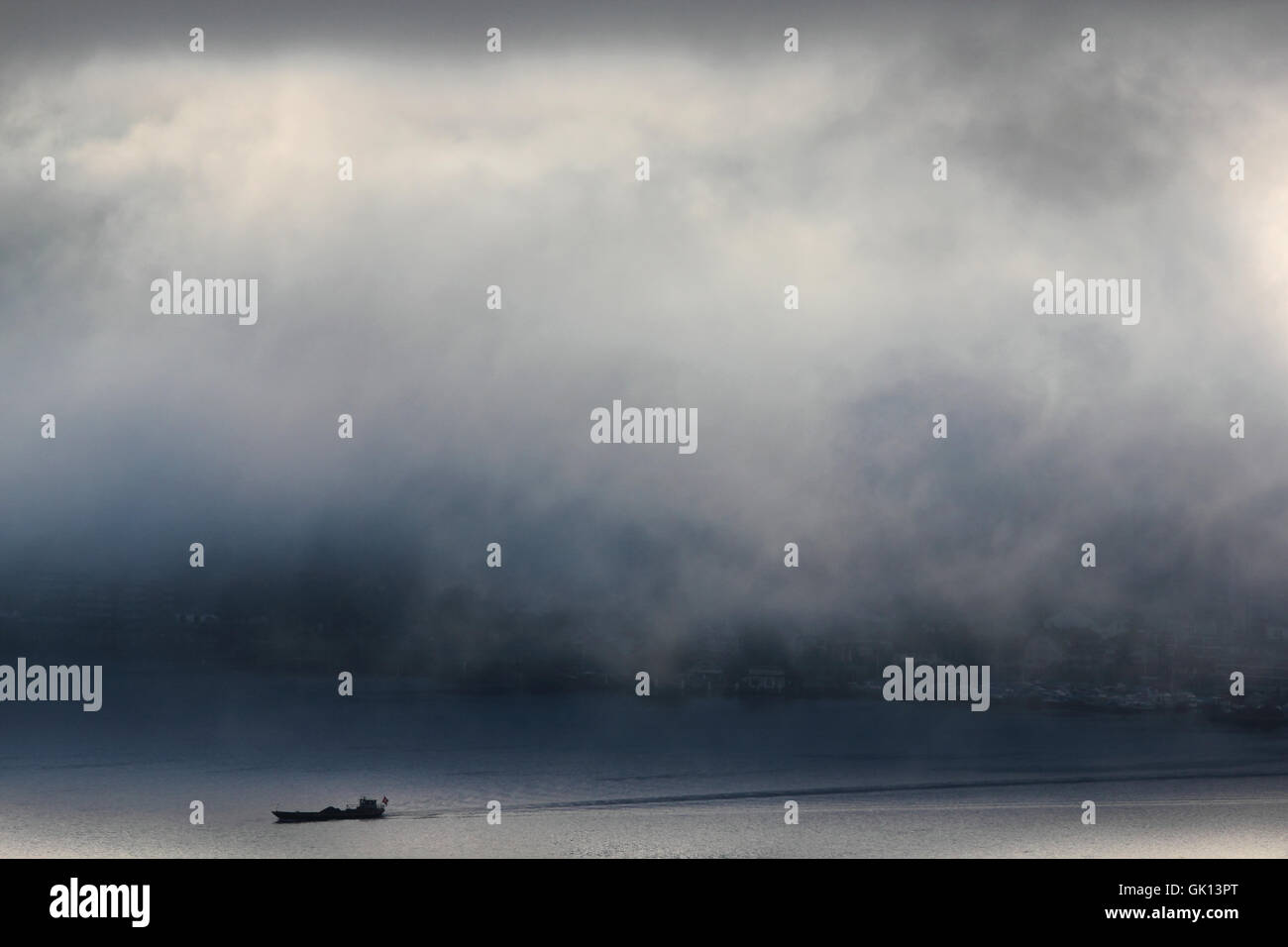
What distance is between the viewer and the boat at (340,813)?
56.9 meters

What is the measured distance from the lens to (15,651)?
330 ft

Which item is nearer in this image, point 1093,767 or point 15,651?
point 1093,767

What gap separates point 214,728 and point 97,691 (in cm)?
1585

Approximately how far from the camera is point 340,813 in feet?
191

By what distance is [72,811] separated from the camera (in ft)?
196

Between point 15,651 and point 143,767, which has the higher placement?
point 15,651

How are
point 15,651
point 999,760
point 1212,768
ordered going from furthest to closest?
point 15,651, point 999,760, point 1212,768

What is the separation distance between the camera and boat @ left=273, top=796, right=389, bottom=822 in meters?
56.9
